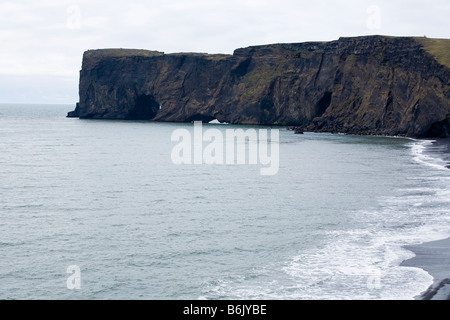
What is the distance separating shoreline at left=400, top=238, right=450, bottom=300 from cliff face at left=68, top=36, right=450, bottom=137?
85740mm

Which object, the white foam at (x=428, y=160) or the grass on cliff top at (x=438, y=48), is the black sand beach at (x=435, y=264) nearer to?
the white foam at (x=428, y=160)

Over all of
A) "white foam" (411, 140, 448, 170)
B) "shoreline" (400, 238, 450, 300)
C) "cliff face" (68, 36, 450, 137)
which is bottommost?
"shoreline" (400, 238, 450, 300)

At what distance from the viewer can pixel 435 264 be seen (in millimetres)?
23016

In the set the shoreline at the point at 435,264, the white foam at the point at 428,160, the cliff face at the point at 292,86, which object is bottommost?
the shoreline at the point at 435,264

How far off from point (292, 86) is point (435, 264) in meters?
140

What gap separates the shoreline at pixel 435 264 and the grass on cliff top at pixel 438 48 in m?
92.2

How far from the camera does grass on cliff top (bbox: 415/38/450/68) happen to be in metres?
111

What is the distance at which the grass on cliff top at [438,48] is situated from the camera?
111m

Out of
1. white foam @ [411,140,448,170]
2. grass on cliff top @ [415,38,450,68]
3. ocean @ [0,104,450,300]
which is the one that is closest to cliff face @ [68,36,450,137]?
grass on cliff top @ [415,38,450,68]

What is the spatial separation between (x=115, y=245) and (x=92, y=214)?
7838 millimetres

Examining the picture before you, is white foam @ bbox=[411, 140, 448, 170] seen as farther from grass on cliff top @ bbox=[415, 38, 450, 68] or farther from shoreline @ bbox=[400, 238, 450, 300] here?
grass on cliff top @ bbox=[415, 38, 450, 68]

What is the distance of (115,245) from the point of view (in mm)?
26453

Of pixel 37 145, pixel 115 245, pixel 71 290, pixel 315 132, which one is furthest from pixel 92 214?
pixel 315 132

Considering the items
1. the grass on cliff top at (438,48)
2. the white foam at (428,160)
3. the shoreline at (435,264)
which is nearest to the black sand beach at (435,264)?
the shoreline at (435,264)
